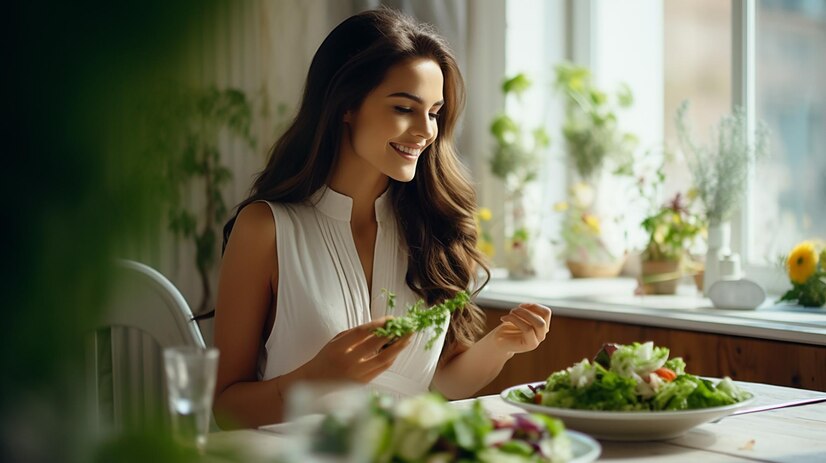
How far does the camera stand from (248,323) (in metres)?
1.81

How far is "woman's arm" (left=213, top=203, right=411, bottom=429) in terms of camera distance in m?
1.73

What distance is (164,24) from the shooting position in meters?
0.27

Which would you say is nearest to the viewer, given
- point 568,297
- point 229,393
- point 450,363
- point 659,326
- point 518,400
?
point 518,400

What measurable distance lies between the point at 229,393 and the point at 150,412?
4.93 ft

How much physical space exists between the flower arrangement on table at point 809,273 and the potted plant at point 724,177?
0.83 feet

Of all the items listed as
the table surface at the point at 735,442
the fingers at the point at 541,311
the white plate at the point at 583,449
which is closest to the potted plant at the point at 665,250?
the fingers at the point at 541,311

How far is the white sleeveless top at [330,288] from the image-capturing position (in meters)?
1.84

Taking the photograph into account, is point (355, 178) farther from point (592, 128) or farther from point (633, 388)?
point (592, 128)

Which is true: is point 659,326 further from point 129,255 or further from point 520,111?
point 129,255

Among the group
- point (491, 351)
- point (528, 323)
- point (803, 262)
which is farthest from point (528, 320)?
point (803, 262)

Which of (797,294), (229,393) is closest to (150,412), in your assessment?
(229,393)

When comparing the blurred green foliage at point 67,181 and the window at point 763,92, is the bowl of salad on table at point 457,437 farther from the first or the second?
the window at point 763,92

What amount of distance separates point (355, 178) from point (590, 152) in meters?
1.39

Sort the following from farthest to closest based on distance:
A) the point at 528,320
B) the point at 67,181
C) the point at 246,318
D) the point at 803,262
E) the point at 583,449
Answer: the point at 803,262 → the point at 246,318 → the point at 528,320 → the point at 583,449 → the point at 67,181
